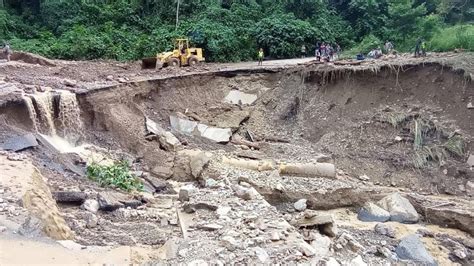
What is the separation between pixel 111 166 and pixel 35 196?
4.02 metres

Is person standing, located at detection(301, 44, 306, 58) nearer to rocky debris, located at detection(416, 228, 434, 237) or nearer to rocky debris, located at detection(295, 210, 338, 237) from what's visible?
rocky debris, located at detection(416, 228, 434, 237)

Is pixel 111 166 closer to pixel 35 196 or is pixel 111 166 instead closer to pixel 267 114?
pixel 35 196

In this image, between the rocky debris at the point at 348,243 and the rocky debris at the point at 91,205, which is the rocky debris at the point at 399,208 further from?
the rocky debris at the point at 91,205

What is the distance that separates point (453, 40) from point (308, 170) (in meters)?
9.91

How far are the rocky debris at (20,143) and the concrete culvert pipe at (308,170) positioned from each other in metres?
6.89

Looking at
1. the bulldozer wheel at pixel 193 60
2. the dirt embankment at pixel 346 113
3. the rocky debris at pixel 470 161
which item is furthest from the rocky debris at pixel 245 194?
the bulldozer wheel at pixel 193 60

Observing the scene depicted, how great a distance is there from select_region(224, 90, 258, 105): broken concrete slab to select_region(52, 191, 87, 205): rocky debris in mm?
10009

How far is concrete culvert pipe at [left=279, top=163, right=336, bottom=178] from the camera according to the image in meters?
Result: 13.9

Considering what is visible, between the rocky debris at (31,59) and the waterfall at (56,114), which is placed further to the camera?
the rocky debris at (31,59)

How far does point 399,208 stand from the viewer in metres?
12.0

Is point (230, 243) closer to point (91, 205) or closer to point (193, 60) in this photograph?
point (91, 205)

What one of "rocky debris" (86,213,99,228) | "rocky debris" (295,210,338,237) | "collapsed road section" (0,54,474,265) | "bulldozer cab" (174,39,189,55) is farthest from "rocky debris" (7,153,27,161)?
"bulldozer cab" (174,39,189,55)

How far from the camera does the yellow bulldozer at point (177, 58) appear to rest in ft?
65.5

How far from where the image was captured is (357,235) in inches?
410
